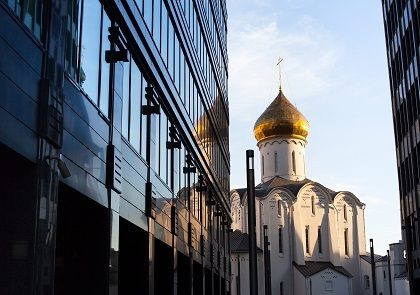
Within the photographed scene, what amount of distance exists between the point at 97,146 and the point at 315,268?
49816mm

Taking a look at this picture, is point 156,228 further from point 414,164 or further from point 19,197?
point 414,164

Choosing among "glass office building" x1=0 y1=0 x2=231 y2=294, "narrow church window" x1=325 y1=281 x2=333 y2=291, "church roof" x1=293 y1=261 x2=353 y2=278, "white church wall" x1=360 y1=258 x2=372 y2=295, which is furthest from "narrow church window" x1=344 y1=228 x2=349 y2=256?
"glass office building" x1=0 y1=0 x2=231 y2=294

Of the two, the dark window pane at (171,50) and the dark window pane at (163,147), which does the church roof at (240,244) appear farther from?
the dark window pane at (163,147)

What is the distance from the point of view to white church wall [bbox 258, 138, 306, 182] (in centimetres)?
6619

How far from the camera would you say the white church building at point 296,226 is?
193 feet

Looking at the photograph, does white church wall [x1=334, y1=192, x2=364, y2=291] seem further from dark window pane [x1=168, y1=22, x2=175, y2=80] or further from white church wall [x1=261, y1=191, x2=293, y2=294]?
dark window pane [x1=168, y1=22, x2=175, y2=80]

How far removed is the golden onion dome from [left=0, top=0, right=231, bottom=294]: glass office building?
138 feet

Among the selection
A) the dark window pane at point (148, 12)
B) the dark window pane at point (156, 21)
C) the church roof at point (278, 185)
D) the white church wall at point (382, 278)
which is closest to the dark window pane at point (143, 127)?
the dark window pane at point (148, 12)

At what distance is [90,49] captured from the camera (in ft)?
39.7

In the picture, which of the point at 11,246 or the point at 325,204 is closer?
the point at 11,246

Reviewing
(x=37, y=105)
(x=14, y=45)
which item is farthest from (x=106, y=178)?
(x=14, y=45)

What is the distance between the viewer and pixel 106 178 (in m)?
12.6

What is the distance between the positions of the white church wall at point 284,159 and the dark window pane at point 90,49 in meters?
54.4

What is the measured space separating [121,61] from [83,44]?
2.31m
